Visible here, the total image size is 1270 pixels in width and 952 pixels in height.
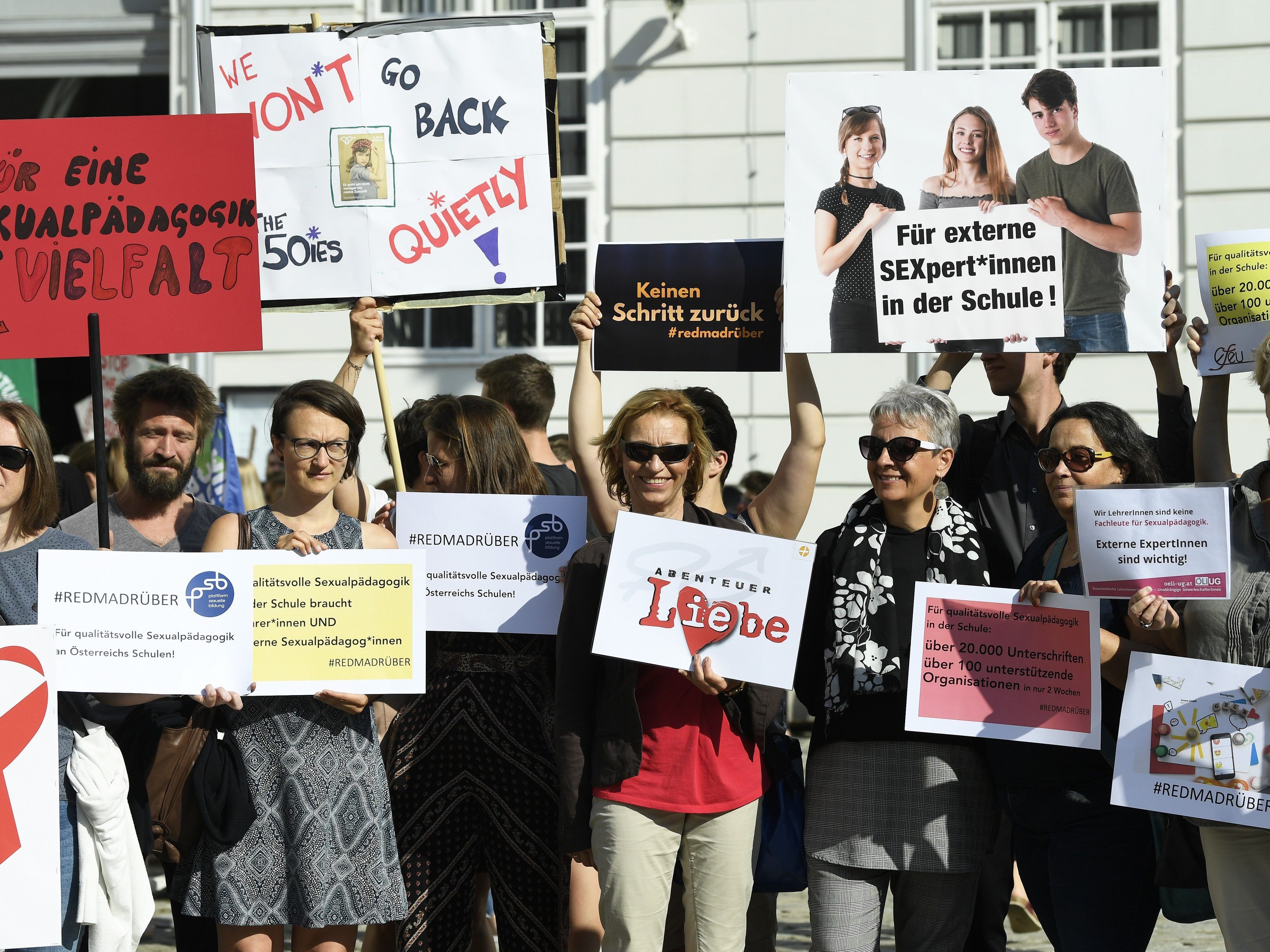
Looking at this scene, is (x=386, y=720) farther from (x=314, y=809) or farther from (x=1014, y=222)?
(x=1014, y=222)

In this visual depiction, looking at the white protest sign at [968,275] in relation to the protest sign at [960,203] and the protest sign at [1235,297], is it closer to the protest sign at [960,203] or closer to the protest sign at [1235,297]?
the protest sign at [960,203]

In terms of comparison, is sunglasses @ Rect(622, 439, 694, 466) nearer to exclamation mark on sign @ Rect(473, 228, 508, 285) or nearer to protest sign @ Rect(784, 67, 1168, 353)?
protest sign @ Rect(784, 67, 1168, 353)

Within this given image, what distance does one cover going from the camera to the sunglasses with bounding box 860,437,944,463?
12.2 ft

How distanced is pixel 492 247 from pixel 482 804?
1.97 meters

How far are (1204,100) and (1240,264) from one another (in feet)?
23.1

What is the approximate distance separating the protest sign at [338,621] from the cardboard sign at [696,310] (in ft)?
3.58

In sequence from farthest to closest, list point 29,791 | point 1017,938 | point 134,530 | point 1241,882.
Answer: point 1017,938 < point 134,530 < point 29,791 < point 1241,882

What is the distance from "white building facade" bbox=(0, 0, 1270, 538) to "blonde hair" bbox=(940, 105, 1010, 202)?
5778 mm

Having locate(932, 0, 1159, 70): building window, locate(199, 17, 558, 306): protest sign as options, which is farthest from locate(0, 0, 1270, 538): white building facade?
locate(199, 17, 558, 306): protest sign

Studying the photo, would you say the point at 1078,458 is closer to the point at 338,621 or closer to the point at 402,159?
the point at 338,621

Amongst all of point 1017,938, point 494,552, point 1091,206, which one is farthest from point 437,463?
point 1017,938

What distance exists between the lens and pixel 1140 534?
346cm

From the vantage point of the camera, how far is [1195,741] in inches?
134

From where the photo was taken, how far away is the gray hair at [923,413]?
12.3 feet
